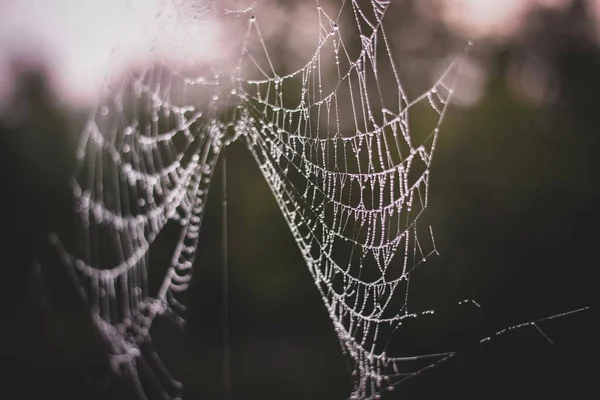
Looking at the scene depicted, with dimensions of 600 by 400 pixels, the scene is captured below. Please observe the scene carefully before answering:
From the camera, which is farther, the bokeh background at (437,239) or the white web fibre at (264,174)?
the bokeh background at (437,239)

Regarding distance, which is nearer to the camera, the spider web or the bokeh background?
the spider web

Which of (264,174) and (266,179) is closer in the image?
(264,174)

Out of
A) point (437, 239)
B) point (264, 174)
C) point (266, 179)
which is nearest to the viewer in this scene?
point (264, 174)

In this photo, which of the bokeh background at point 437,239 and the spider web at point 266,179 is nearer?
the spider web at point 266,179

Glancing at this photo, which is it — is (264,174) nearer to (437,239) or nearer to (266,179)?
(266,179)

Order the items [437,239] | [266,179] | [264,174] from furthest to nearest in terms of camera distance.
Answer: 1. [437,239]
2. [266,179]
3. [264,174]

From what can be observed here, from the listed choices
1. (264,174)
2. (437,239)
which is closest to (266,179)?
(264,174)

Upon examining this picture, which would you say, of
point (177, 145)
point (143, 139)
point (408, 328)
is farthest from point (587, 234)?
point (143, 139)

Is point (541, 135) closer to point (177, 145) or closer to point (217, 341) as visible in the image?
point (177, 145)
